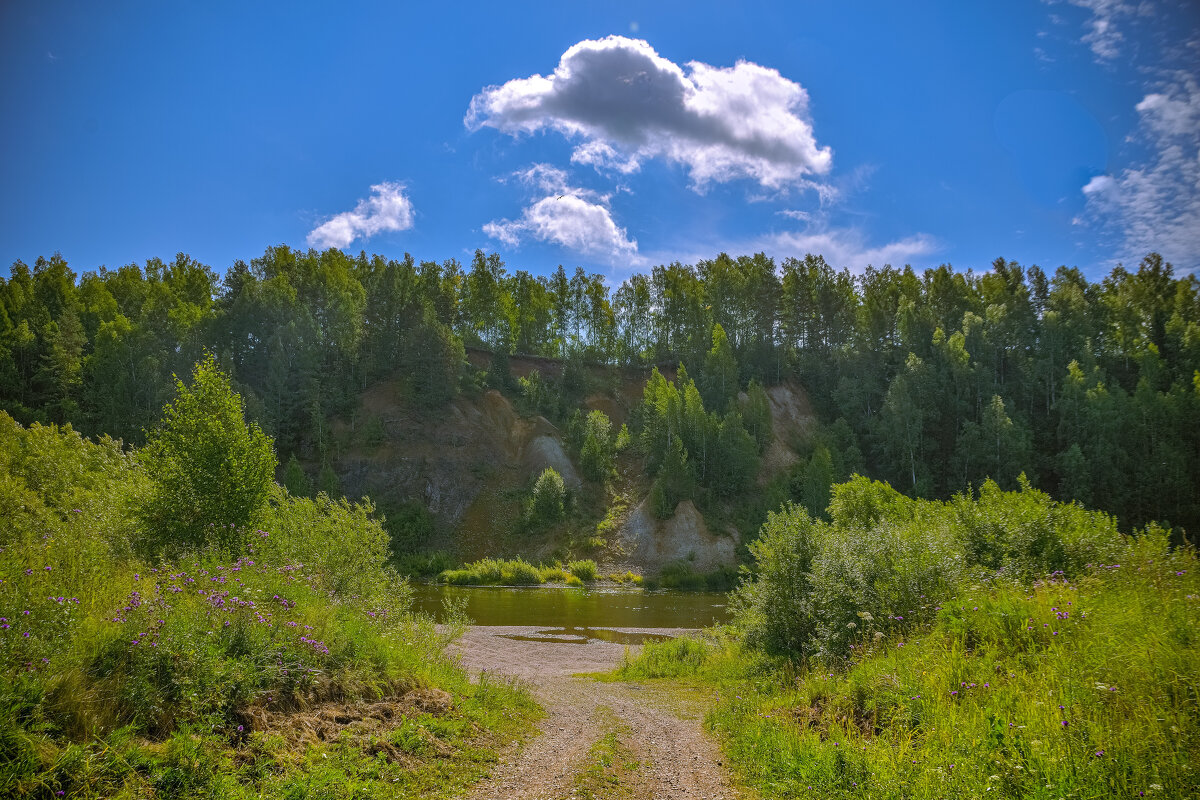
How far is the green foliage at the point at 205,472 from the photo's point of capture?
14.6 m

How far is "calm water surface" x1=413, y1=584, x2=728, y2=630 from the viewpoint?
38156 millimetres

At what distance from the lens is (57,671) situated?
21.2ft

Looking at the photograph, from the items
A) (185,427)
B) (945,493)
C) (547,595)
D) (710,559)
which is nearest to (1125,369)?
(945,493)

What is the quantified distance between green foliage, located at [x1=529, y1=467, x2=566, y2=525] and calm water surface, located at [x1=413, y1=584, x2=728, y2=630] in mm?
10786

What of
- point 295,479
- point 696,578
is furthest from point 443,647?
point 295,479

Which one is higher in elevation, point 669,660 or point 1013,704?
point 1013,704

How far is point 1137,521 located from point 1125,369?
23253 mm

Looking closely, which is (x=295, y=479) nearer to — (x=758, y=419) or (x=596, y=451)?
(x=596, y=451)

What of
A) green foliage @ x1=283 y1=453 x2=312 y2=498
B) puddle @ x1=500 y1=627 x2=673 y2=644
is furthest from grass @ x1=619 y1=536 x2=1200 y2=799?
green foliage @ x1=283 y1=453 x2=312 y2=498

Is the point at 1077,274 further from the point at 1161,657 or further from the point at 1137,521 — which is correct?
the point at 1161,657

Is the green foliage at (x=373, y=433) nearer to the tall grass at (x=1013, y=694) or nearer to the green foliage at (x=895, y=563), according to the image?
the green foliage at (x=895, y=563)

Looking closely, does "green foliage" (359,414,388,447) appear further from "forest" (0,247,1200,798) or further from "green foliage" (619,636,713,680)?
"green foliage" (619,636,713,680)

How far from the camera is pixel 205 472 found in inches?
614

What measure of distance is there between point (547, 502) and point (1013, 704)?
57.6 meters
